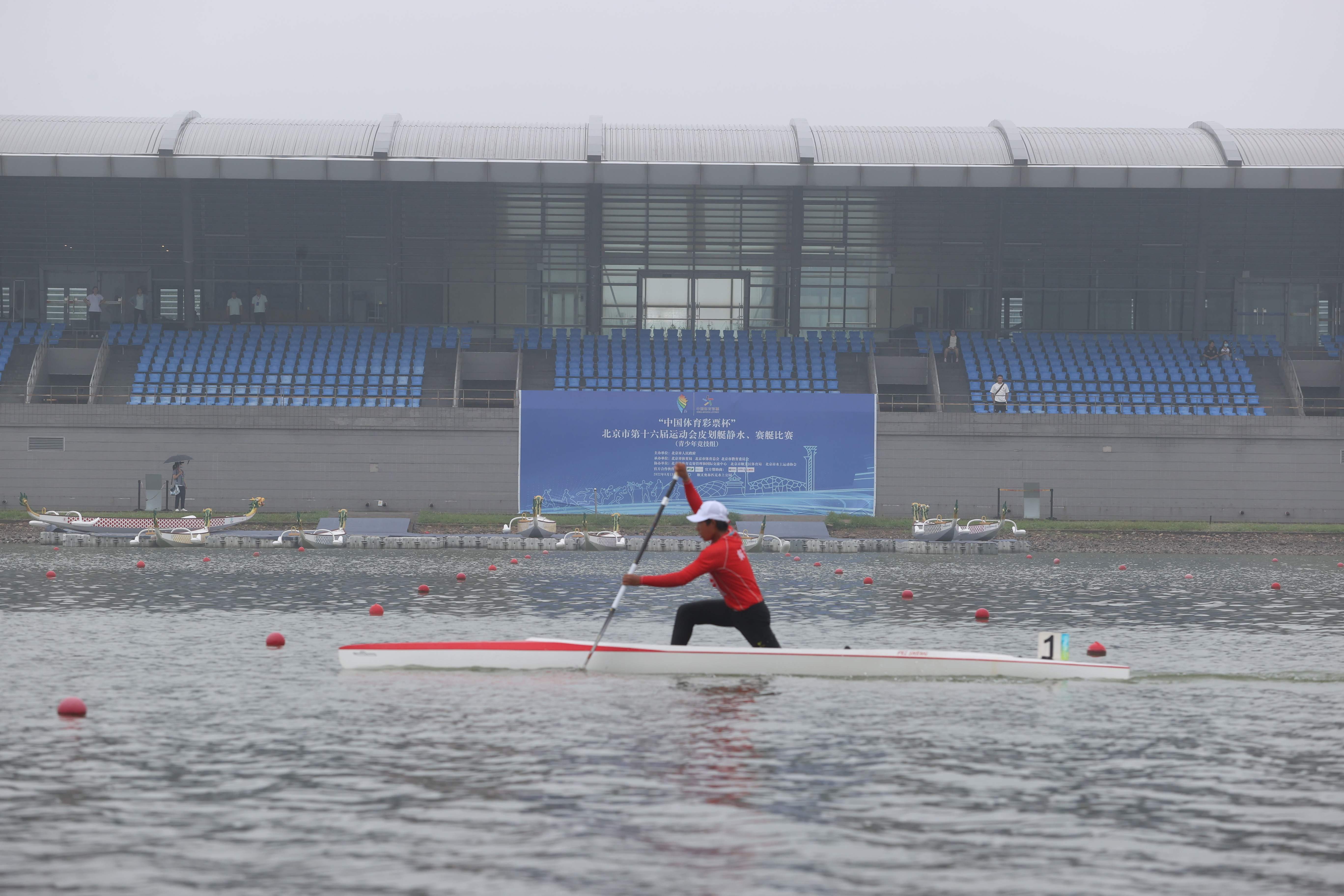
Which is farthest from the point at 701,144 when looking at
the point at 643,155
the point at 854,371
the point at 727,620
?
the point at 727,620

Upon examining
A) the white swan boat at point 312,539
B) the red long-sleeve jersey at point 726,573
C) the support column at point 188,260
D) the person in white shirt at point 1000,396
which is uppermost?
the support column at point 188,260

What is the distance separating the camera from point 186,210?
49.4 m

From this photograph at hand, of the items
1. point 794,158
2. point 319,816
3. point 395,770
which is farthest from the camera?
point 794,158

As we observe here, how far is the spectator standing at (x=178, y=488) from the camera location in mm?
42875

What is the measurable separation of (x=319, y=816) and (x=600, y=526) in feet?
108

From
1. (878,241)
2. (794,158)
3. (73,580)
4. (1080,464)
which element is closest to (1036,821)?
(73,580)

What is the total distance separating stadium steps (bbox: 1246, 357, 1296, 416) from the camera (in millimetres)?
47031

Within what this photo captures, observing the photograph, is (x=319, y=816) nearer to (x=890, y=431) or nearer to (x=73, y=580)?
(x=73, y=580)

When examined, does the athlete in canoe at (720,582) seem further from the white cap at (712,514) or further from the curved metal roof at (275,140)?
the curved metal roof at (275,140)

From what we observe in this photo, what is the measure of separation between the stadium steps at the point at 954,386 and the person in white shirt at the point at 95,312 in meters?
29.0

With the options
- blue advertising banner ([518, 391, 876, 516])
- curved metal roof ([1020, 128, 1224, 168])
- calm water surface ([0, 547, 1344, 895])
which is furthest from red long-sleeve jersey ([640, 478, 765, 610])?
curved metal roof ([1020, 128, 1224, 168])

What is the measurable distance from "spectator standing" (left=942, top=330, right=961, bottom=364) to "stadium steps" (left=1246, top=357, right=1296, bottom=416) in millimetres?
9943

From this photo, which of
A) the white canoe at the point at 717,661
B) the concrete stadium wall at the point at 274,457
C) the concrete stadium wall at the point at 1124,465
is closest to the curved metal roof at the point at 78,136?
the concrete stadium wall at the point at 274,457

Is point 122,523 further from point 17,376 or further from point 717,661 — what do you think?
point 717,661
